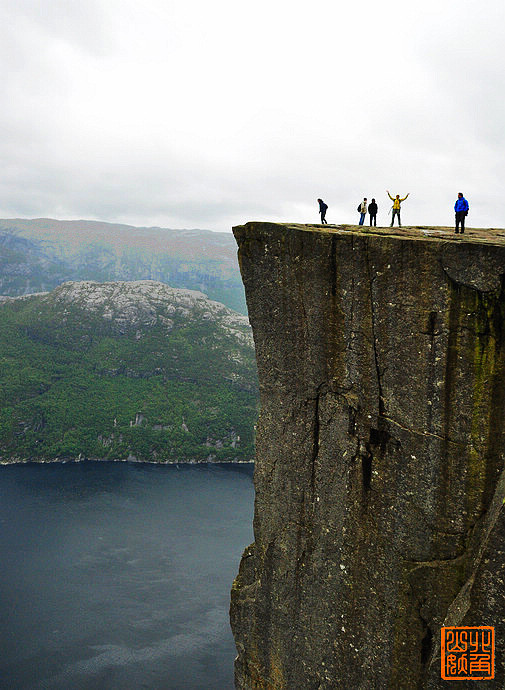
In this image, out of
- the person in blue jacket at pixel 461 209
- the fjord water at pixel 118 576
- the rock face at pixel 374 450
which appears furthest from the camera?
the fjord water at pixel 118 576

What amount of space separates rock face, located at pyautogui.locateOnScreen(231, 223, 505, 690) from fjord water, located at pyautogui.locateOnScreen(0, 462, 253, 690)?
2048 inches

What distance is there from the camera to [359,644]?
11.8 meters

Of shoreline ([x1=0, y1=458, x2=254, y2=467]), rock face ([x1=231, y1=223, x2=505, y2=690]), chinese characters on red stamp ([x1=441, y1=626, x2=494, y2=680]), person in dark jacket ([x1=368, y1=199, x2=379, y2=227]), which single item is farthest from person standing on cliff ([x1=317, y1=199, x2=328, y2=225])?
shoreline ([x1=0, y1=458, x2=254, y2=467])

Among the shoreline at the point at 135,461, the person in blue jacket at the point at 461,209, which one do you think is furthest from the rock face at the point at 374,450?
the shoreline at the point at 135,461

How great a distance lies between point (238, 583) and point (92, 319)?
19228 cm

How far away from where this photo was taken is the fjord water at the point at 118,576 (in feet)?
187

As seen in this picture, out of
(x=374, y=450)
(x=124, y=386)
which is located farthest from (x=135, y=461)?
(x=374, y=450)

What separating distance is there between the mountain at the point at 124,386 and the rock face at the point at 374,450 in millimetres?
124253

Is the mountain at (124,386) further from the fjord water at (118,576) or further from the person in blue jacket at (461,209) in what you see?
the person in blue jacket at (461,209)

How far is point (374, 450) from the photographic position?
11.5 meters

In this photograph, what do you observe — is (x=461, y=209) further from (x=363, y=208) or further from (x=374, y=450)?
(x=374, y=450)

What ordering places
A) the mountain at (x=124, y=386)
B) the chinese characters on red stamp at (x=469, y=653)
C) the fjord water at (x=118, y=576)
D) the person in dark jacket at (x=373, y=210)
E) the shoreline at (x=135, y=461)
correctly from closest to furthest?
the chinese characters on red stamp at (x=469, y=653), the person in dark jacket at (x=373, y=210), the fjord water at (x=118, y=576), the shoreline at (x=135, y=461), the mountain at (x=124, y=386)

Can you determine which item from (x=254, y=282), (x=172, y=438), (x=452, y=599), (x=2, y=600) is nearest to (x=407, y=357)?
(x=254, y=282)

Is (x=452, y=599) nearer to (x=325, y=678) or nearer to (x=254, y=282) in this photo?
(x=325, y=678)
